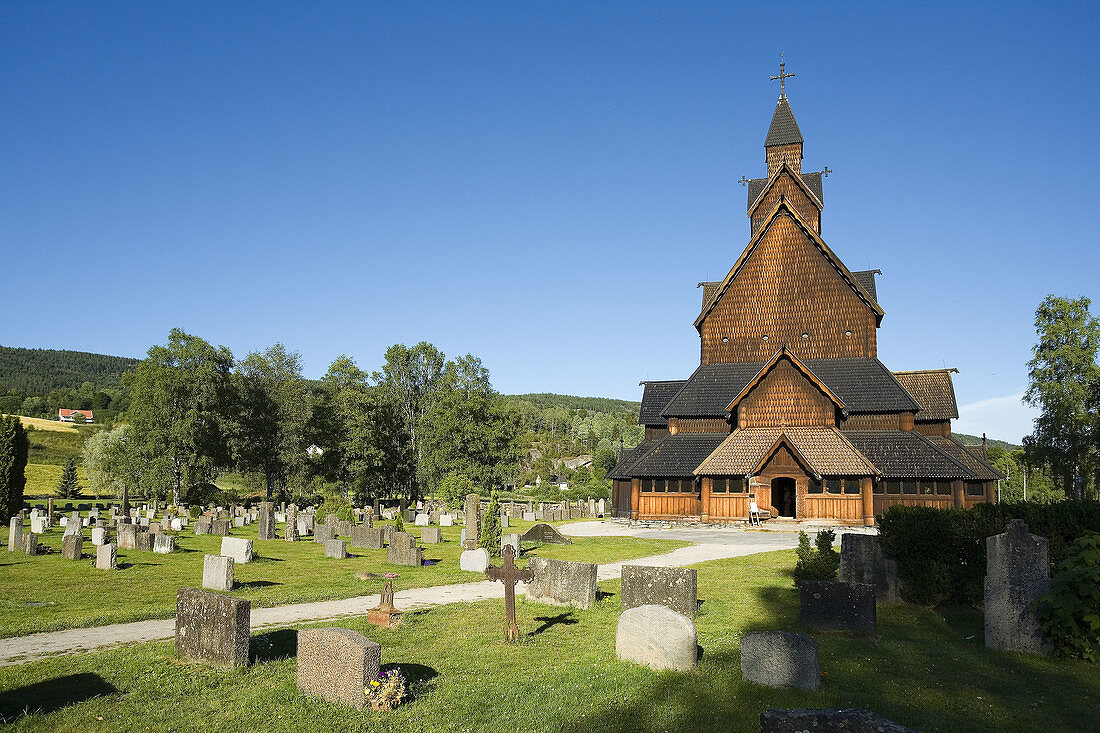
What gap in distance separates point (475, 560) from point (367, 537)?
8.62 meters

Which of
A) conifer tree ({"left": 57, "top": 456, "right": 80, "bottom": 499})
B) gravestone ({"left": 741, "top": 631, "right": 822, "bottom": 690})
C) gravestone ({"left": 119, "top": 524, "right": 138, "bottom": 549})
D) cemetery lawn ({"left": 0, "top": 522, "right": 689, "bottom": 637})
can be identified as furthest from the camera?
conifer tree ({"left": 57, "top": 456, "right": 80, "bottom": 499})

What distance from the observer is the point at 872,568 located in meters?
13.8

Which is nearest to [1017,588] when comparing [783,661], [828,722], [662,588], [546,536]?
[783,661]

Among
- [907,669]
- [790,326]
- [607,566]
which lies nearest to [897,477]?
[790,326]

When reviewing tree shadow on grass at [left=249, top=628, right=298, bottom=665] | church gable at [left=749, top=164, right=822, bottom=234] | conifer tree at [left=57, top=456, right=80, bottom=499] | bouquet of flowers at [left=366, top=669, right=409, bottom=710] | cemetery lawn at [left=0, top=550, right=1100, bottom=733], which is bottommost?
conifer tree at [left=57, top=456, right=80, bottom=499]

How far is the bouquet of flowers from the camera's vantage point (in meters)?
7.70

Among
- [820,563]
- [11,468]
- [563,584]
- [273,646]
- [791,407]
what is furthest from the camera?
[791,407]

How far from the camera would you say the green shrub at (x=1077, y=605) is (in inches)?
373

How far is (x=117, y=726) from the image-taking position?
283 inches

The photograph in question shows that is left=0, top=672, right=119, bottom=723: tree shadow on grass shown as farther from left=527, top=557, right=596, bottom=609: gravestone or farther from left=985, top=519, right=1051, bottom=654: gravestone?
left=985, top=519, right=1051, bottom=654: gravestone

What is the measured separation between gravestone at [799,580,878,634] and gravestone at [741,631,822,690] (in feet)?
9.50

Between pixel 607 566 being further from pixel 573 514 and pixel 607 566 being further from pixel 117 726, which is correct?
pixel 573 514

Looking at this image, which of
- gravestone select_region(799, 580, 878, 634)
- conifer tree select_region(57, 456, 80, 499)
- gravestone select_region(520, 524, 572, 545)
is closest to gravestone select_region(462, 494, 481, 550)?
gravestone select_region(520, 524, 572, 545)

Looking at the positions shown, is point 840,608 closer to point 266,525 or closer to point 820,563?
point 820,563
